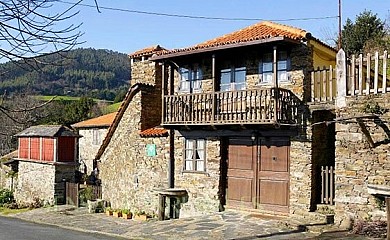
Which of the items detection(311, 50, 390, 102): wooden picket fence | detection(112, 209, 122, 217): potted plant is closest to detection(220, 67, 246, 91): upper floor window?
detection(311, 50, 390, 102): wooden picket fence

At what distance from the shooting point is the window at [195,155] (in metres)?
17.6

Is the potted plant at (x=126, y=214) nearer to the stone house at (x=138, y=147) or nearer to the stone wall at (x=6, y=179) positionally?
the stone house at (x=138, y=147)

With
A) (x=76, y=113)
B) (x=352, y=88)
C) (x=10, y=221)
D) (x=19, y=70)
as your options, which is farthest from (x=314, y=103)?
(x=76, y=113)

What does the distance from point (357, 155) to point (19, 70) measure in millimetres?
10750

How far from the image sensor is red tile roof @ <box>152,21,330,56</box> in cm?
1514

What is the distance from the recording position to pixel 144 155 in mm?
19625

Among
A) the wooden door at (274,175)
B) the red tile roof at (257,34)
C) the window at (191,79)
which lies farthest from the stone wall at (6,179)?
the wooden door at (274,175)

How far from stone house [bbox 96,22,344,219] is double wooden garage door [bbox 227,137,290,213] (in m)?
0.03

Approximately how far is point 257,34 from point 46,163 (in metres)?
13.0

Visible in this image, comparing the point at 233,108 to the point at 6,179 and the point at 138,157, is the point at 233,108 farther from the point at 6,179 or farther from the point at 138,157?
the point at 6,179

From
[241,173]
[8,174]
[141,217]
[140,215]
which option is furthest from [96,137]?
[241,173]

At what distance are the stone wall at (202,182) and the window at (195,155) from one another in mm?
159

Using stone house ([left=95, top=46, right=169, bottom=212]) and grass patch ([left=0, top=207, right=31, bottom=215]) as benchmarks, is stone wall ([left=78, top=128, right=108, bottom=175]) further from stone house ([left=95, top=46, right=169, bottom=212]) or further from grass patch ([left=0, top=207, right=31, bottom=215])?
stone house ([left=95, top=46, right=169, bottom=212])

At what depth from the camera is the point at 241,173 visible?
54.8ft
